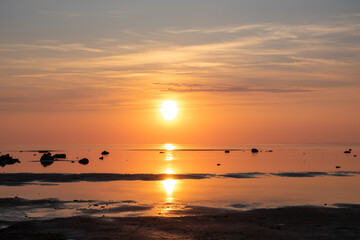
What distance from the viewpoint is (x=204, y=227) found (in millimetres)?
30375

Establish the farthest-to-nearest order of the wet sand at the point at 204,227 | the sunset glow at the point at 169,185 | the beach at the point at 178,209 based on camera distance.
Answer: the sunset glow at the point at 169,185
the beach at the point at 178,209
the wet sand at the point at 204,227

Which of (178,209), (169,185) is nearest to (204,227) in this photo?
(178,209)

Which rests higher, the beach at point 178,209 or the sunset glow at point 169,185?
the sunset glow at point 169,185

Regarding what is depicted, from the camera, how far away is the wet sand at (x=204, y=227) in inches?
1088

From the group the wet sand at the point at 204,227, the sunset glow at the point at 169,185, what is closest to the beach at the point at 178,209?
the wet sand at the point at 204,227

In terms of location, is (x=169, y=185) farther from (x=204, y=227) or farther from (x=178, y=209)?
(x=204, y=227)

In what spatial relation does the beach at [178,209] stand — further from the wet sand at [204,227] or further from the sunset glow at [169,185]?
the sunset glow at [169,185]

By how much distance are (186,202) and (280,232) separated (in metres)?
16.8

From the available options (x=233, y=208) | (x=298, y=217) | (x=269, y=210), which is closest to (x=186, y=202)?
(x=233, y=208)

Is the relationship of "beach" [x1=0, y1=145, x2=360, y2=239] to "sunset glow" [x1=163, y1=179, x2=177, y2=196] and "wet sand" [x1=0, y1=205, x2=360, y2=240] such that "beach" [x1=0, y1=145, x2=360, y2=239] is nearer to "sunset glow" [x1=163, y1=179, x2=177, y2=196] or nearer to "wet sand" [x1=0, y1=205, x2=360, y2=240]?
"wet sand" [x1=0, y1=205, x2=360, y2=240]

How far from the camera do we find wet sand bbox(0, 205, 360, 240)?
2764 centimetres

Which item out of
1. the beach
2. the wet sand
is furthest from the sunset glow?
the wet sand

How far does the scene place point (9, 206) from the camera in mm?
40031

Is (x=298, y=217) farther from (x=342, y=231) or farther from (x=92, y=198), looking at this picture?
(x=92, y=198)
